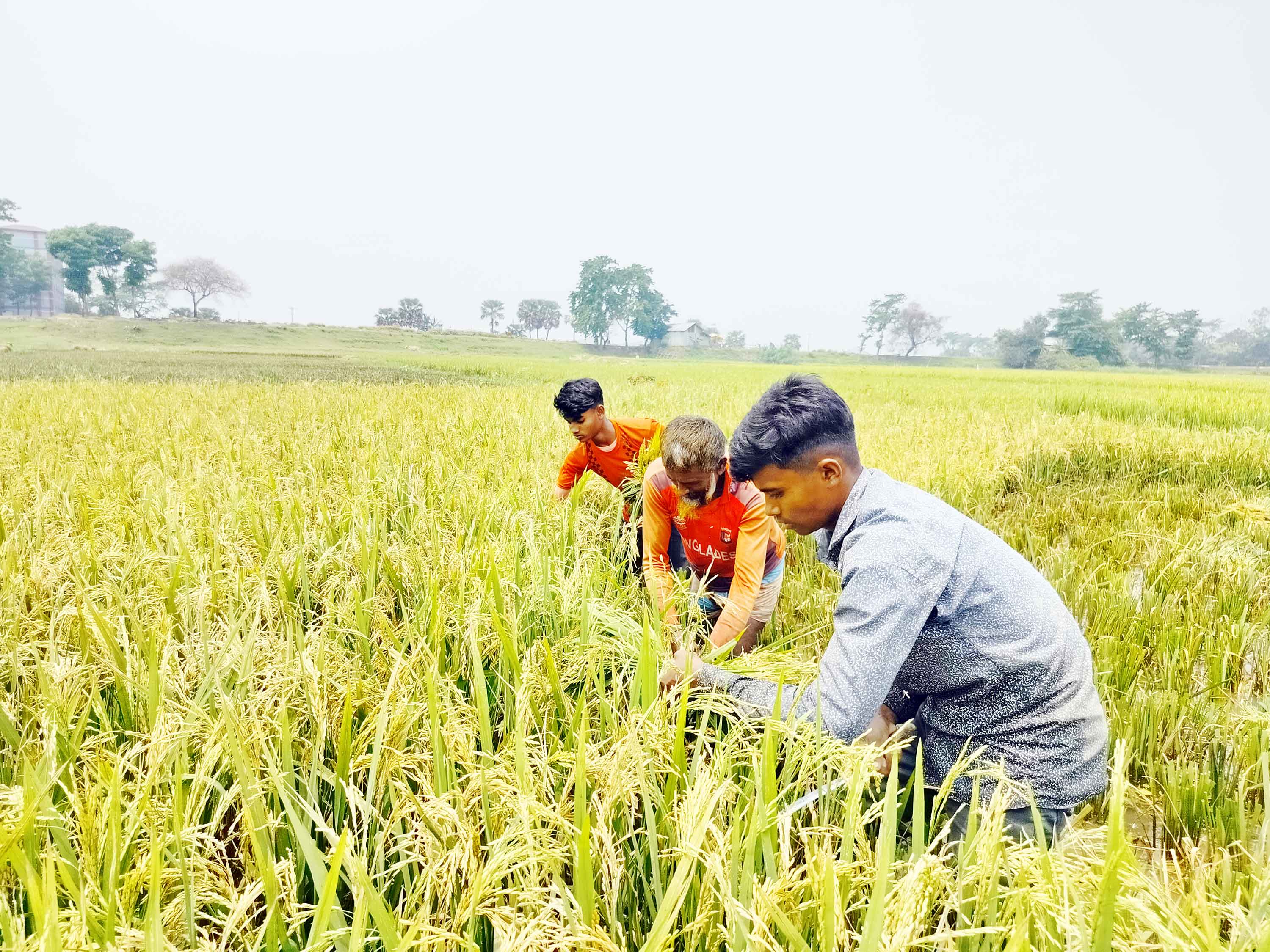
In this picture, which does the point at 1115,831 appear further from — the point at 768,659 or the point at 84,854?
the point at 84,854

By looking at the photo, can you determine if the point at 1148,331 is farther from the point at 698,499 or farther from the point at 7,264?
the point at 7,264

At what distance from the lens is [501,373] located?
25.0 metres

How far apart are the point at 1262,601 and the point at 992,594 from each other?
266cm

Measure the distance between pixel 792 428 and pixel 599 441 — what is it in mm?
2305

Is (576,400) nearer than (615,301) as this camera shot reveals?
Yes

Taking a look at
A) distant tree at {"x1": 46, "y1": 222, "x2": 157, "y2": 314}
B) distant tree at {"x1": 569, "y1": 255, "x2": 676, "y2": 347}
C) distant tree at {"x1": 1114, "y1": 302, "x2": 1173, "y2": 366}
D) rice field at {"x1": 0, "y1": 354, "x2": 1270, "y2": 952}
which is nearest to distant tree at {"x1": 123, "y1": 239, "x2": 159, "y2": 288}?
distant tree at {"x1": 46, "y1": 222, "x2": 157, "y2": 314}

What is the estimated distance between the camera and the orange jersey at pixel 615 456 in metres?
3.78

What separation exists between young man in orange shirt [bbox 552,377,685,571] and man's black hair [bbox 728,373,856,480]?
177cm

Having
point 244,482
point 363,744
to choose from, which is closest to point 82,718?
point 363,744

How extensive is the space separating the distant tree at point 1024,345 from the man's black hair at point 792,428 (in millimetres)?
87571

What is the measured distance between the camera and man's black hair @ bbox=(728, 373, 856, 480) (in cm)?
153

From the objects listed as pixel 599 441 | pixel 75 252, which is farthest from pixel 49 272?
pixel 599 441

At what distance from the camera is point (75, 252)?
72.2 meters

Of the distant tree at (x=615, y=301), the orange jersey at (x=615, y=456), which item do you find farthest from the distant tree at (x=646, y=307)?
the orange jersey at (x=615, y=456)
